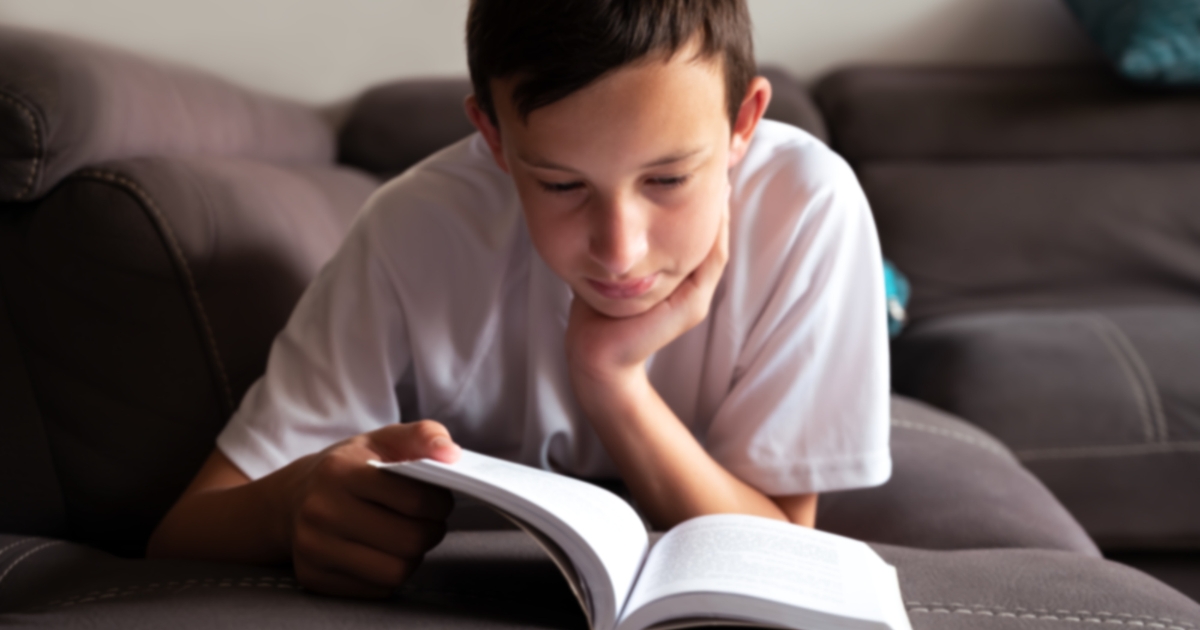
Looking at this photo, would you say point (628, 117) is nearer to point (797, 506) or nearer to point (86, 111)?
point (797, 506)

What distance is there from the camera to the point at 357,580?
65 cm

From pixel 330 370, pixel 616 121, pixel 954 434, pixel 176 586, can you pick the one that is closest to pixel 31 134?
pixel 330 370

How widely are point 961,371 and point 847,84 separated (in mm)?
842

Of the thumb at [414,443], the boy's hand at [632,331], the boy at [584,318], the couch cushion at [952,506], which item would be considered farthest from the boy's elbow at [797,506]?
the thumb at [414,443]

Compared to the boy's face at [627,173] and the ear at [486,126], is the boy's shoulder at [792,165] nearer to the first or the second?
the boy's face at [627,173]

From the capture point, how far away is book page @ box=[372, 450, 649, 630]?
1.82 ft

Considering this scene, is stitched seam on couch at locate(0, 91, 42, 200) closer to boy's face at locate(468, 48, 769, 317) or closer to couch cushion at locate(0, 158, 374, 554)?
couch cushion at locate(0, 158, 374, 554)

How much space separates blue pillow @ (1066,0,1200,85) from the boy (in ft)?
4.34

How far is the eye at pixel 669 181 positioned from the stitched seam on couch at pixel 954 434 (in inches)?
25.3

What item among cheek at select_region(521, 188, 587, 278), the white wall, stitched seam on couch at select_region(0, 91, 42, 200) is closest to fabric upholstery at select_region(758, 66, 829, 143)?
the white wall

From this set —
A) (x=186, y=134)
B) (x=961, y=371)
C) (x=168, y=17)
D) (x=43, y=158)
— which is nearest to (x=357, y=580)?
(x=43, y=158)

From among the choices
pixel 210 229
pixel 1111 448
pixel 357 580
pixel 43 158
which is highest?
pixel 43 158

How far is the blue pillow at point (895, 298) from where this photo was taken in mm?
1765

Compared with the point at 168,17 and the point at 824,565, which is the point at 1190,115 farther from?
the point at 168,17
